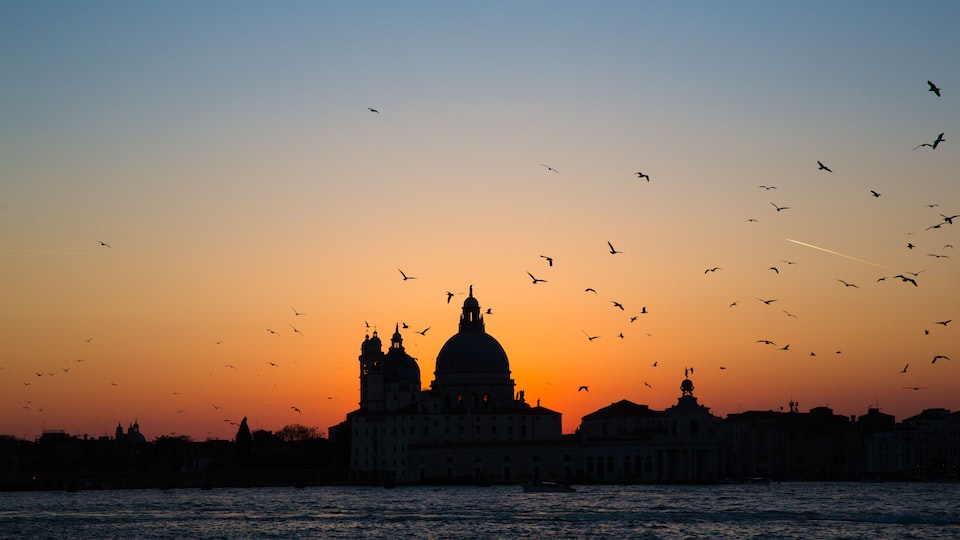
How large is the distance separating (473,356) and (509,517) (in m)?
74.3

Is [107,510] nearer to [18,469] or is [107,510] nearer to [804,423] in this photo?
[18,469]

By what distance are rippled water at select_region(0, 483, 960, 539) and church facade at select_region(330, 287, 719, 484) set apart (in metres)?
36.8

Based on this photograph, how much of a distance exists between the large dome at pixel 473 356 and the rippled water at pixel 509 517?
162 ft

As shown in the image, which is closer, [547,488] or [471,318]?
[547,488]

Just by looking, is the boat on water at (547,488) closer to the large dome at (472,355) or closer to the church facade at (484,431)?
the church facade at (484,431)

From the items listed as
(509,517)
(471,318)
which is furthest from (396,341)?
(509,517)

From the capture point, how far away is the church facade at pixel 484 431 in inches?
5064

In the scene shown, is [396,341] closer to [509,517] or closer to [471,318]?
[471,318]

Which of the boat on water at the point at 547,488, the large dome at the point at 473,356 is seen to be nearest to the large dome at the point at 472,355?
the large dome at the point at 473,356

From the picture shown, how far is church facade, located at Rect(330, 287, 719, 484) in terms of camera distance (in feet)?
422

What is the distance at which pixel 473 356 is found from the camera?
462 ft

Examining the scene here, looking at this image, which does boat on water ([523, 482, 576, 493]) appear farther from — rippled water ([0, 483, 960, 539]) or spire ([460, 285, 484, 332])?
spire ([460, 285, 484, 332])

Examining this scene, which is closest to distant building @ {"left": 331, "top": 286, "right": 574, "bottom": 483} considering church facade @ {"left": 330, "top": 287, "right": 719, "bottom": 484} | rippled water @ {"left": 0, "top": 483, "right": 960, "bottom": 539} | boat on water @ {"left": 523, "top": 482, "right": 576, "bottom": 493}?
church facade @ {"left": 330, "top": 287, "right": 719, "bottom": 484}

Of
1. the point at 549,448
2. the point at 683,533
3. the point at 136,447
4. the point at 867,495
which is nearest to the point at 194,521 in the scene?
the point at 683,533
